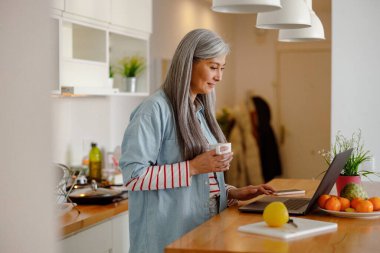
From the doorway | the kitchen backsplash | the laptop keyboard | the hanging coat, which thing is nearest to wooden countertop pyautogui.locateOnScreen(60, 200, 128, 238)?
the kitchen backsplash

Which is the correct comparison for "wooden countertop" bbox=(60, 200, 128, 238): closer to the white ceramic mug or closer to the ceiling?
the white ceramic mug

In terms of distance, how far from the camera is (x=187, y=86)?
7.43ft

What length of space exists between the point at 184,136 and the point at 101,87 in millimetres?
1695

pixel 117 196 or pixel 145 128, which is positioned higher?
pixel 145 128

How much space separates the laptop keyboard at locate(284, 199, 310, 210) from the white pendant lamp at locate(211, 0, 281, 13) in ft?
2.43

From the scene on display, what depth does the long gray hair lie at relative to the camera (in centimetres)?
225

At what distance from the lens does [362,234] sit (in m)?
1.83

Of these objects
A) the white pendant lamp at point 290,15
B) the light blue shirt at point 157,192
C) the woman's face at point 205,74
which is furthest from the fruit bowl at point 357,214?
the white pendant lamp at point 290,15

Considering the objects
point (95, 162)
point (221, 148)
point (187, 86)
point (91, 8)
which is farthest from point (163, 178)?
point (95, 162)

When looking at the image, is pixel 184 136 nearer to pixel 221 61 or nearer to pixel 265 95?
pixel 221 61

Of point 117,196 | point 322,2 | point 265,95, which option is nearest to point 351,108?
point 117,196

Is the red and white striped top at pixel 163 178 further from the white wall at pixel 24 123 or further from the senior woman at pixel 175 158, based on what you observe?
the white wall at pixel 24 123

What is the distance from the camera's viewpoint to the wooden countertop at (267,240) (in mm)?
1610

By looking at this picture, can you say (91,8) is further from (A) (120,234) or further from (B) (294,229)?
(B) (294,229)
